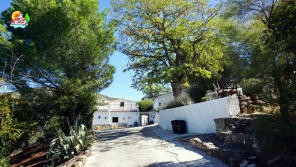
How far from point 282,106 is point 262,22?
4.69 m

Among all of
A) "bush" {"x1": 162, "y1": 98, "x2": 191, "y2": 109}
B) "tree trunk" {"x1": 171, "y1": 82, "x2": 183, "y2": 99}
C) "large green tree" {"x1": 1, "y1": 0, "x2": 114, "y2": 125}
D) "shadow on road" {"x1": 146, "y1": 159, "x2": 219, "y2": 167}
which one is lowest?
"shadow on road" {"x1": 146, "y1": 159, "x2": 219, "y2": 167}

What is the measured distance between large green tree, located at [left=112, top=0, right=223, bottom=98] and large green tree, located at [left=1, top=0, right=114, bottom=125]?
4.17 m

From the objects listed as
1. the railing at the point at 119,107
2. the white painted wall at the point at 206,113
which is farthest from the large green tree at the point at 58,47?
the railing at the point at 119,107

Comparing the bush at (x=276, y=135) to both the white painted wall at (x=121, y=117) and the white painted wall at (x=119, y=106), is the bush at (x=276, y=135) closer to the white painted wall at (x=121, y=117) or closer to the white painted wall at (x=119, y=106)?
the white painted wall at (x=121, y=117)

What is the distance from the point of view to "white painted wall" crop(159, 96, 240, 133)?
22.7ft

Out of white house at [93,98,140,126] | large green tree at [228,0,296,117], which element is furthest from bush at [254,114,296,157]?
white house at [93,98,140,126]

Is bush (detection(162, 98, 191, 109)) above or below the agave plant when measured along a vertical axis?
above

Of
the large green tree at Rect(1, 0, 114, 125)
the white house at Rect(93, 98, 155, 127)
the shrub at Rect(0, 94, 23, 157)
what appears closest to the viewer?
the shrub at Rect(0, 94, 23, 157)

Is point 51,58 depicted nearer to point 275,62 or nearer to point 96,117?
point 275,62

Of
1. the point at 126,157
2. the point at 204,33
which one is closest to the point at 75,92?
the point at 126,157

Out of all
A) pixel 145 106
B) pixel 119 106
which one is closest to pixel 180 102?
pixel 145 106

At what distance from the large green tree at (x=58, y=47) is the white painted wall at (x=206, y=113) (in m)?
5.38

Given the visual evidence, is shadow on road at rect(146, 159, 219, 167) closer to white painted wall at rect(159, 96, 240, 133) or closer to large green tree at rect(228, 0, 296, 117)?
large green tree at rect(228, 0, 296, 117)

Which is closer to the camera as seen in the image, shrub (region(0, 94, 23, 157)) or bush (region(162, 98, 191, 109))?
shrub (region(0, 94, 23, 157))
